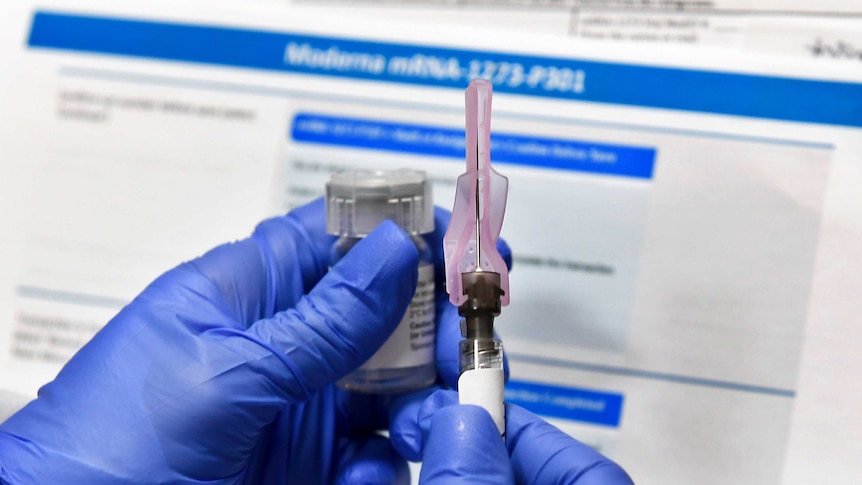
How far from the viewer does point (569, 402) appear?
2.41 feet

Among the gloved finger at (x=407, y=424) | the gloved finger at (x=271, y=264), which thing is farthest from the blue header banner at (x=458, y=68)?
the gloved finger at (x=407, y=424)

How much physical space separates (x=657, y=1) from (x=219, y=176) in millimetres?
529

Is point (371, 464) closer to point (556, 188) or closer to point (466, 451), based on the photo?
point (466, 451)

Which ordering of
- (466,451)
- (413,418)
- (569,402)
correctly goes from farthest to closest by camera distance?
1. (569,402)
2. (413,418)
3. (466,451)

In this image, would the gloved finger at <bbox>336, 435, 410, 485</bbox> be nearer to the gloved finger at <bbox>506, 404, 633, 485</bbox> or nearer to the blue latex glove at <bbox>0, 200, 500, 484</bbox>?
the blue latex glove at <bbox>0, 200, 500, 484</bbox>

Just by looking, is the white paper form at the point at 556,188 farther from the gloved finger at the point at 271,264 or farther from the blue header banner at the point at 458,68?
the gloved finger at the point at 271,264

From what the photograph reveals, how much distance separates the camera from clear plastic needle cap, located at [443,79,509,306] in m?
0.50

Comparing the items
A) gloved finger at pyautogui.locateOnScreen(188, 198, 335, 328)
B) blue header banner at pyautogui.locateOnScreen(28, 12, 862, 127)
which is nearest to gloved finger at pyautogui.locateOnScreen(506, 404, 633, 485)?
gloved finger at pyautogui.locateOnScreen(188, 198, 335, 328)

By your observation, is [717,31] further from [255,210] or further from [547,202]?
[255,210]

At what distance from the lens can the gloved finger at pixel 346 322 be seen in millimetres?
544

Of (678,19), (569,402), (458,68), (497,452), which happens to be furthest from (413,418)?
(678,19)

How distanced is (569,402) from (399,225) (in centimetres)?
30

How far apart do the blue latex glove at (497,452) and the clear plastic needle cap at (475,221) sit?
0.28 feet

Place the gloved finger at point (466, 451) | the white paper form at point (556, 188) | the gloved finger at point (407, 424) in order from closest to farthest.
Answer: the gloved finger at point (466, 451), the gloved finger at point (407, 424), the white paper form at point (556, 188)
